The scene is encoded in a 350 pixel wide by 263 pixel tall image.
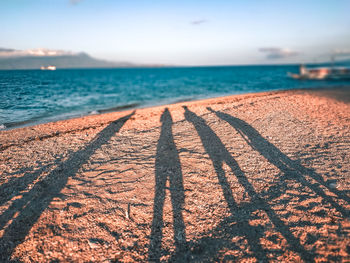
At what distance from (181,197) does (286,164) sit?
3.43 metres

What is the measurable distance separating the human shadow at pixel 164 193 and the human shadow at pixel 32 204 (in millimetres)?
2409

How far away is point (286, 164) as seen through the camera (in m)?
5.73

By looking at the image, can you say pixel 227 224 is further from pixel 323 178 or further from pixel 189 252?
pixel 323 178

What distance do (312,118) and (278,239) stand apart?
8.64m

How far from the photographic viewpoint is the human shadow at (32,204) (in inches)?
138

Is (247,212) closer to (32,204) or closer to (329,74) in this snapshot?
(32,204)

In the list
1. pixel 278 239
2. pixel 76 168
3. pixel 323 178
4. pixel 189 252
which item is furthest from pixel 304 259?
pixel 76 168

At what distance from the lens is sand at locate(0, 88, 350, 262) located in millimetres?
3260

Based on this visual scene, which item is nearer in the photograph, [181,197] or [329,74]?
[181,197]

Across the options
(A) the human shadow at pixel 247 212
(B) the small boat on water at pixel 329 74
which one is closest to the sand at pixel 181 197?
(A) the human shadow at pixel 247 212

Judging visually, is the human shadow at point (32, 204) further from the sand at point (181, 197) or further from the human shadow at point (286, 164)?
the human shadow at point (286, 164)

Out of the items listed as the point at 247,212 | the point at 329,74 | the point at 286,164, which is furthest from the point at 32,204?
the point at 329,74

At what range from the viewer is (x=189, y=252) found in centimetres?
323

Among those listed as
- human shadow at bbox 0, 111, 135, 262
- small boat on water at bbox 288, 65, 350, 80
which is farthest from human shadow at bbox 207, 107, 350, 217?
small boat on water at bbox 288, 65, 350, 80
